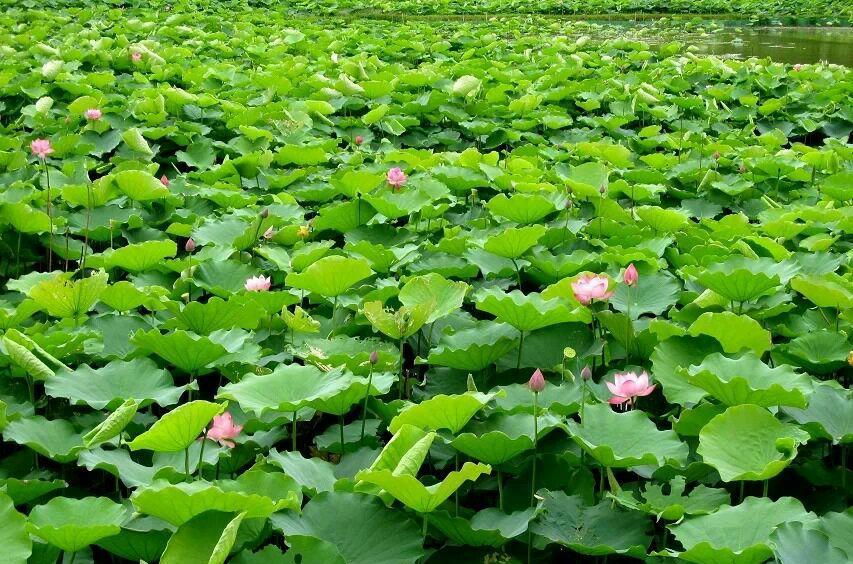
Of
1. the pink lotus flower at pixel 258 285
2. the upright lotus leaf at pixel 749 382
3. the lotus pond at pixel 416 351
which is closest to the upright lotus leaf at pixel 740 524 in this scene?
the lotus pond at pixel 416 351

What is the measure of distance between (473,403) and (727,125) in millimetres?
3265

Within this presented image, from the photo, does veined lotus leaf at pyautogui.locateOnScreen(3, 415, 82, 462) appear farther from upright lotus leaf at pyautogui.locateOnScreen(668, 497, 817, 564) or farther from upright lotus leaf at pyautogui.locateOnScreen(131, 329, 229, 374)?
upright lotus leaf at pyautogui.locateOnScreen(668, 497, 817, 564)

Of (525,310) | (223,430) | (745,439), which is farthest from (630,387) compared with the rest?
(223,430)

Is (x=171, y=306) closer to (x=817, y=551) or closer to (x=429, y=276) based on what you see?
(x=429, y=276)

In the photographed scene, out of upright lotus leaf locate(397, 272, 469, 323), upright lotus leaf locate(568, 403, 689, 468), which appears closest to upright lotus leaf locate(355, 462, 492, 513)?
upright lotus leaf locate(568, 403, 689, 468)

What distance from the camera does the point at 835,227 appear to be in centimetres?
243

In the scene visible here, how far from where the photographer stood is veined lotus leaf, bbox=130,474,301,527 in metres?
1.13

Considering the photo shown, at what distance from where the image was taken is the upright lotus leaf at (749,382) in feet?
4.65

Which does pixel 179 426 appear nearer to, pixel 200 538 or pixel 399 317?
pixel 200 538

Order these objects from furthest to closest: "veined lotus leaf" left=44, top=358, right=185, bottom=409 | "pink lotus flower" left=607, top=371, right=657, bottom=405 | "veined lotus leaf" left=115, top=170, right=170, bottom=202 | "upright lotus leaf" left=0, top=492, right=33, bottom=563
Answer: "veined lotus leaf" left=115, top=170, right=170, bottom=202 → "veined lotus leaf" left=44, top=358, right=185, bottom=409 → "pink lotus flower" left=607, top=371, right=657, bottom=405 → "upright lotus leaf" left=0, top=492, right=33, bottom=563

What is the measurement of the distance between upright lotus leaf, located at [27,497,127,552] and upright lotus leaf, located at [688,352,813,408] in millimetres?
918

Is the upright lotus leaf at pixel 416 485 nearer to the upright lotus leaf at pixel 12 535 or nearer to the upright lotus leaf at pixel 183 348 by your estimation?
the upright lotus leaf at pixel 12 535

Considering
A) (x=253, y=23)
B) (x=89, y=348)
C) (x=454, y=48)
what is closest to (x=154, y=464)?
(x=89, y=348)

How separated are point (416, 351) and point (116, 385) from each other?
617mm
